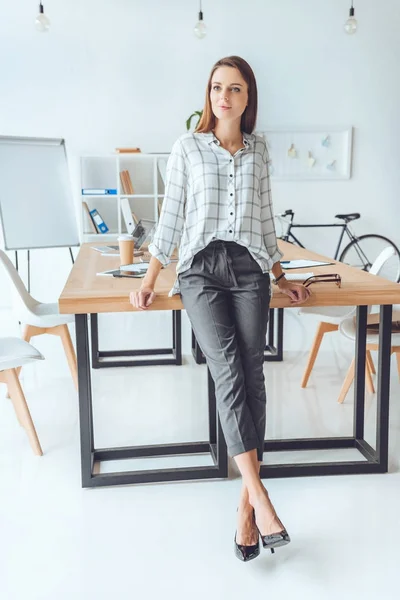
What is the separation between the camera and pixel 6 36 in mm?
5434

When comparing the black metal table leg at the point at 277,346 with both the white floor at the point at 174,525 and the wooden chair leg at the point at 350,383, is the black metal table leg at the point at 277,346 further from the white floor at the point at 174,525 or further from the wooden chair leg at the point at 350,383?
the white floor at the point at 174,525

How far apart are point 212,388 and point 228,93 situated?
39.5 inches

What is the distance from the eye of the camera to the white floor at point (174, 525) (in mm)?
1614

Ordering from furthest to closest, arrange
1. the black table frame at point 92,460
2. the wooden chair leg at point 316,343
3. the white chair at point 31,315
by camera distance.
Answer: the wooden chair leg at point 316,343 → the white chair at point 31,315 → the black table frame at point 92,460

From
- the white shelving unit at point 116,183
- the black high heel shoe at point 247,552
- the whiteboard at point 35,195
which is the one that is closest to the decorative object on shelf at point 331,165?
the white shelving unit at point 116,183

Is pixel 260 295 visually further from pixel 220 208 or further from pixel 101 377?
pixel 101 377

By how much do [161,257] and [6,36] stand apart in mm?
4346

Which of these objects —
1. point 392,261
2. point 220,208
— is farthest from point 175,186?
point 392,261

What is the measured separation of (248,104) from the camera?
1963mm

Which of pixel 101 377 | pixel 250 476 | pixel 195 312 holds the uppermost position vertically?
pixel 195 312

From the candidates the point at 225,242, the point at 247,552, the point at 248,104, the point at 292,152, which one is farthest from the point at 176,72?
the point at 247,552

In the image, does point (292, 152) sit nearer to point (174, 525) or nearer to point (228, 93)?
point (228, 93)

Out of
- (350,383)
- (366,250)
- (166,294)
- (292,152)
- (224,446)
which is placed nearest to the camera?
(166,294)

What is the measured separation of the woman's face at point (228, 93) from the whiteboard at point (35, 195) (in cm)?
315
